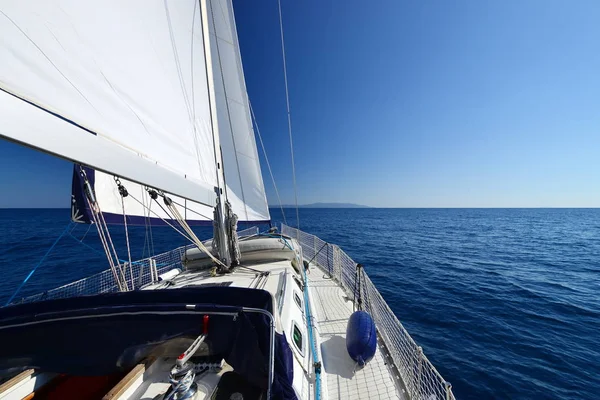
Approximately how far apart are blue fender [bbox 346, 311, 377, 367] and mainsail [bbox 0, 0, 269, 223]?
12.9 ft

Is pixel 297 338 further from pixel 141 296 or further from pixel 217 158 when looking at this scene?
pixel 217 158

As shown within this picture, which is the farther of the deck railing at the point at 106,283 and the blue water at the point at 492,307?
the blue water at the point at 492,307

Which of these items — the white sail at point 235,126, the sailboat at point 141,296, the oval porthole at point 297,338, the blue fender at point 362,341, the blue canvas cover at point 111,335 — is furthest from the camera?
the white sail at point 235,126

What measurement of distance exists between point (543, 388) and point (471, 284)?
8623mm

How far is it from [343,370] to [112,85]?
6.03 m

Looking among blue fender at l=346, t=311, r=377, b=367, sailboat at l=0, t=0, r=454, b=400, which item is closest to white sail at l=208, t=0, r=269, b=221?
sailboat at l=0, t=0, r=454, b=400

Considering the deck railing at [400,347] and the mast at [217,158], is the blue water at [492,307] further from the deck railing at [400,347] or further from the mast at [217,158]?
the mast at [217,158]

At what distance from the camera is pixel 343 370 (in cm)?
447

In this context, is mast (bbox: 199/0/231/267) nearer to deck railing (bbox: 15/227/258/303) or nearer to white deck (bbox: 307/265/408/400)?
deck railing (bbox: 15/227/258/303)

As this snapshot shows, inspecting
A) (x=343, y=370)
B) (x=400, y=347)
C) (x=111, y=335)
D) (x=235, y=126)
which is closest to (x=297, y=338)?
(x=343, y=370)

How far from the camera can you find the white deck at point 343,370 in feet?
12.9

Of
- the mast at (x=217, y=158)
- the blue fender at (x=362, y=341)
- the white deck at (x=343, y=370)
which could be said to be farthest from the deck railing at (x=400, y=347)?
the mast at (x=217, y=158)

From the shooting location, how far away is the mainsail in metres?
1.83

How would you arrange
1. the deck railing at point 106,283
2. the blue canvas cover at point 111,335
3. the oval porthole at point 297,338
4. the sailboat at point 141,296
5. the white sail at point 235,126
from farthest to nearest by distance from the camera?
the white sail at point 235,126, the deck railing at point 106,283, the oval porthole at point 297,338, the blue canvas cover at point 111,335, the sailboat at point 141,296
